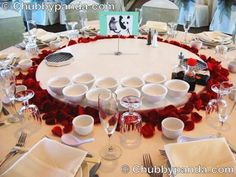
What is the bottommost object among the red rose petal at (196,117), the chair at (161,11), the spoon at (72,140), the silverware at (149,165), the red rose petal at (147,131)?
the silverware at (149,165)

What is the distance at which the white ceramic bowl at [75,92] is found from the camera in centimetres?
118

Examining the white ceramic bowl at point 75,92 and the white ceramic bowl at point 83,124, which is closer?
the white ceramic bowl at point 83,124

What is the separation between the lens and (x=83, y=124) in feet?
3.47

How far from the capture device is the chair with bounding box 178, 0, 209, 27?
14.3 feet

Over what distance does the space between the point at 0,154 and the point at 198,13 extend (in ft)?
13.9

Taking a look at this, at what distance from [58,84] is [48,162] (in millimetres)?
577

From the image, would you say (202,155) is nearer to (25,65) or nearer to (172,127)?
(172,127)

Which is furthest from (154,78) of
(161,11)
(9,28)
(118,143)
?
(9,28)

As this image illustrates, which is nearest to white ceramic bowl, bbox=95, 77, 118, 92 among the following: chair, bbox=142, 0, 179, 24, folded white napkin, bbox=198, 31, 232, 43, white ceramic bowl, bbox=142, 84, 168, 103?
white ceramic bowl, bbox=142, 84, 168, 103

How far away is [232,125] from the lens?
110cm

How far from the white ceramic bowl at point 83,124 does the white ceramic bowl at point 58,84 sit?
261 mm

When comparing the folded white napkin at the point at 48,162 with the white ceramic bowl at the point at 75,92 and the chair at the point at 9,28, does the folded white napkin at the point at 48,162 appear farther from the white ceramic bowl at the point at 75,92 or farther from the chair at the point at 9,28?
the chair at the point at 9,28

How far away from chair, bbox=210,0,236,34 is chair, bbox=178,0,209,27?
372mm

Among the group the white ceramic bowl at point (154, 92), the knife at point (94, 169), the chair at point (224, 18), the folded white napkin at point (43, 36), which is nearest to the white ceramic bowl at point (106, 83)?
the white ceramic bowl at point (154, 92)
